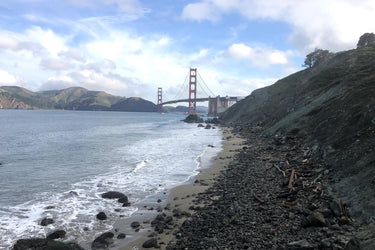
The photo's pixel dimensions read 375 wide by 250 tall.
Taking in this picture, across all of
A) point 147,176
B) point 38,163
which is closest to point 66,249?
point 147,176

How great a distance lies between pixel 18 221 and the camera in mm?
10383

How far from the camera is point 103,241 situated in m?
8.57

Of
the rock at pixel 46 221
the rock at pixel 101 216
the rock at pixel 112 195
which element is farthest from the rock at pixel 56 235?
the rock at pixel 112 195

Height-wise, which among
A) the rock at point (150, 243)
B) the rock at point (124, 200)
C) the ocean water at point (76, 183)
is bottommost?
the ocean water at point (76, 183)

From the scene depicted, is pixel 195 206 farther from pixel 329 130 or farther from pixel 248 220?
pixel 329 130

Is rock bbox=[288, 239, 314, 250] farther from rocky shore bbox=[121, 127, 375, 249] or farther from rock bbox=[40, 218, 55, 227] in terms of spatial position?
rock bbox=[40, 218, 55, 227]

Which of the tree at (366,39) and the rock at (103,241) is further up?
the tree at (366,39)

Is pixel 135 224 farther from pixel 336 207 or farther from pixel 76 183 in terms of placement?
pixel 76 183

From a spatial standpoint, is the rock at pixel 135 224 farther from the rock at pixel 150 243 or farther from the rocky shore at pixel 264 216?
the rock at pixel 150 243

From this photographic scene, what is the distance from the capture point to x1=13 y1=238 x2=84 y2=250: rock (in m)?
7.24

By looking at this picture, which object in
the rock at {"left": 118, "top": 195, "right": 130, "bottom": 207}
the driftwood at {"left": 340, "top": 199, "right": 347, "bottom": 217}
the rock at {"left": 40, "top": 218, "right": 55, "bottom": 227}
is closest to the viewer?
the driftwood at {"left": 340, "top": 199, "right": 347, "bottom": 217}

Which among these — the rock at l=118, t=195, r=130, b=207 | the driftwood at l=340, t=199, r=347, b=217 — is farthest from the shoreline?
the driftwood at l=340, t=199, r=347, b=217

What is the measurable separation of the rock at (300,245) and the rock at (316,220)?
103 cm

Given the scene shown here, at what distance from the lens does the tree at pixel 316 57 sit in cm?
6094
